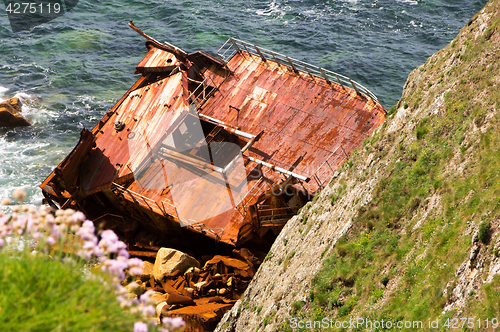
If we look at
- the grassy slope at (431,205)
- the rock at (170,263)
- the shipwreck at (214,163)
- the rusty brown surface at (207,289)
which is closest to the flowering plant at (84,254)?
the grassy slope at (431,205)

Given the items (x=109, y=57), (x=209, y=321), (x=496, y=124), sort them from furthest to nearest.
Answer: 1. (x=109, y=57)
2. (x=209, y=321)
3. (x=496, y=124)

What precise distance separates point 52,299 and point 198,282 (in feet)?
43.6

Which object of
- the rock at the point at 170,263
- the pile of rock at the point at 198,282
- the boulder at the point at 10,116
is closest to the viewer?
the pile of rock at the point at 198,282

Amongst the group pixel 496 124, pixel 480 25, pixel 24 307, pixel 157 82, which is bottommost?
pixel 157 82

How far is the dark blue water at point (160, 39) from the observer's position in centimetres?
3512

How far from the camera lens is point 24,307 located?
5.09 metres

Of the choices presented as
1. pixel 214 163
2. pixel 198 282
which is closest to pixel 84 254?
pixel 198 282

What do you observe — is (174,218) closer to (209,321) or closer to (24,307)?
(209,321)

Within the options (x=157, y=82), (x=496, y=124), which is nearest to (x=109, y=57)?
(x=157, y=82)

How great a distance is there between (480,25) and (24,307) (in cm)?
1517

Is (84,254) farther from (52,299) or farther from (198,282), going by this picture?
(198,282)

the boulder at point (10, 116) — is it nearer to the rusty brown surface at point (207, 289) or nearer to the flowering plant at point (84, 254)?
the rusty brown surface at point (207, 289)

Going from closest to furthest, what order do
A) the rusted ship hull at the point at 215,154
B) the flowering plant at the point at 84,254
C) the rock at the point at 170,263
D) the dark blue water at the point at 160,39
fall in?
the flowering plant at the point at 84,254 → the rock at the point at 170,263 → the rusted ship hull at the point at 215,154 → the dark blue water at the point at 160,39

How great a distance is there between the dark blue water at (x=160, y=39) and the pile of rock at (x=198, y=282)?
1584 cm
